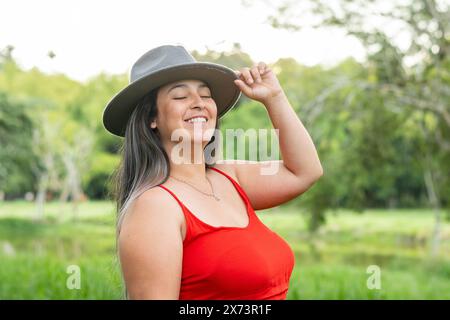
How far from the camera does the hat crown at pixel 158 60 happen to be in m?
1.82

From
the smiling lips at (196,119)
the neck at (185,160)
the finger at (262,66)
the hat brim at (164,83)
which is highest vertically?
the finger at (262,66)

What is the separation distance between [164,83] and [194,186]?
29 centimetres

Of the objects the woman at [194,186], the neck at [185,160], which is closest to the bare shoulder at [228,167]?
the woman at [194,186]

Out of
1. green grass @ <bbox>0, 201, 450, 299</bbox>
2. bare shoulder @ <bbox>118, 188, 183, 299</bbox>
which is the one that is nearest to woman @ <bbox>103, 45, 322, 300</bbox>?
bare shoulder @ <bbox>118, 188, 183, 299</bbox>

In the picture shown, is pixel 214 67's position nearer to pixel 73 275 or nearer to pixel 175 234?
pixel 175 234

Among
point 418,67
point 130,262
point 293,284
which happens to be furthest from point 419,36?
point 130,262

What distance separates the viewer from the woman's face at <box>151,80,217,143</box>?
1.77 m

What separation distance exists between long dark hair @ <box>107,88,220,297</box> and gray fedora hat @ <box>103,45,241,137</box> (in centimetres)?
4

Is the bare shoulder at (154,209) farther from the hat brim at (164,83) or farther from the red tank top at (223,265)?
the hat brim at (164,83)

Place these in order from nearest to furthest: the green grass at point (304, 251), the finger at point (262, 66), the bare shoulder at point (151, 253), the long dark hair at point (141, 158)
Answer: the bare shoulder at point (151, 253) → the long dark hair at point (141, 158) → the finger at point (262, 66) → the green grass at point (304, 251)

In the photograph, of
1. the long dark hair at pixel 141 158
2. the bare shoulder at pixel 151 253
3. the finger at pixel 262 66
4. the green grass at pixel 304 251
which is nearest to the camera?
the bare shoulder at pixel 151 253

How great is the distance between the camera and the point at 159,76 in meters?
1.76
